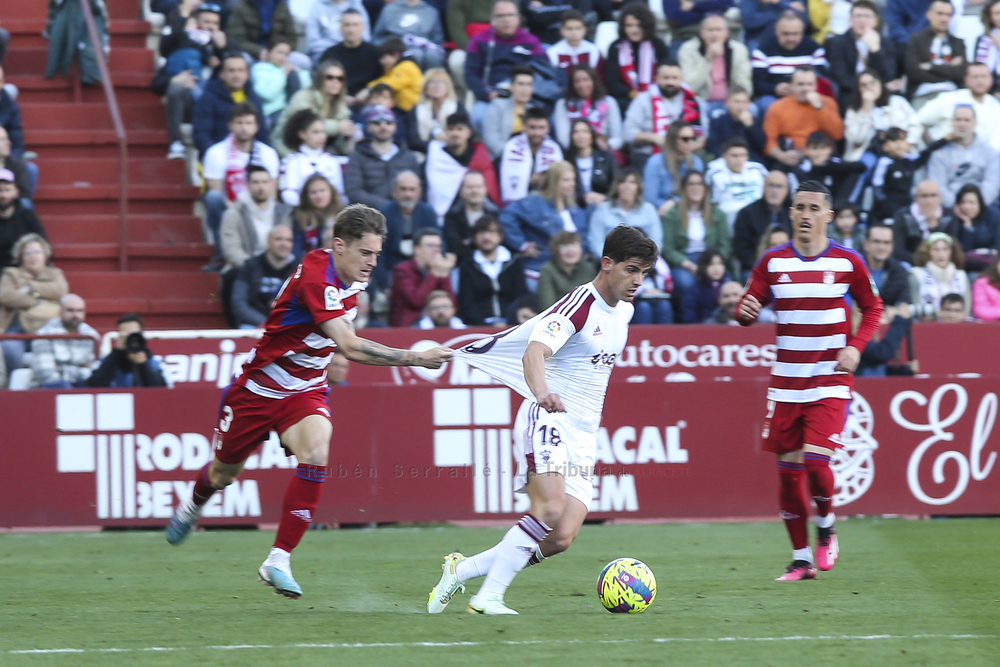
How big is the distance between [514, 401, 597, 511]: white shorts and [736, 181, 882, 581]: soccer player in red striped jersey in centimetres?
164

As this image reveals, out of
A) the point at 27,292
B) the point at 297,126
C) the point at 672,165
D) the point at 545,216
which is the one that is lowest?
the point at 27,292

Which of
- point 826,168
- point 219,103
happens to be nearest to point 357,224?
point 219,103

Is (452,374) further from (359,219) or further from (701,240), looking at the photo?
(359,219)

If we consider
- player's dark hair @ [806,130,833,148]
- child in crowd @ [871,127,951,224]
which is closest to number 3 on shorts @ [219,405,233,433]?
player's dark hair @ [806,130,833,148]

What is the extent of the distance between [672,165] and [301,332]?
771cm

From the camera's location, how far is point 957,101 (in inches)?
612

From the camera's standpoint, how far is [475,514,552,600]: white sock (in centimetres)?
679

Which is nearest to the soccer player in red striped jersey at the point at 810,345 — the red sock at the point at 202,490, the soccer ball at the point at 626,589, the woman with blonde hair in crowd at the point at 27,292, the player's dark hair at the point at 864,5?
the soccer ball at the point at 626,589

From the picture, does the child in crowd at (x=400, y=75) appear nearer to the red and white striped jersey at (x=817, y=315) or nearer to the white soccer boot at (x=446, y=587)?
the red and white striped jersey at (x=817, y=315)

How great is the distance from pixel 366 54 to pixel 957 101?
679cm

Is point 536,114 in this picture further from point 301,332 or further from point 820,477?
point 301,332

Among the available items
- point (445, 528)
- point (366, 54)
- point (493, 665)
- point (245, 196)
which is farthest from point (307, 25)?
point (493, 665)

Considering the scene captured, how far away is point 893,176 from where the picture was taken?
587 inches

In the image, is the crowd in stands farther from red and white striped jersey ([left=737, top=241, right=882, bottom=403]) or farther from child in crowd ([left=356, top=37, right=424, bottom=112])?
red and white striped jersey ([left=737, top=241, right=882, bottom=403])
